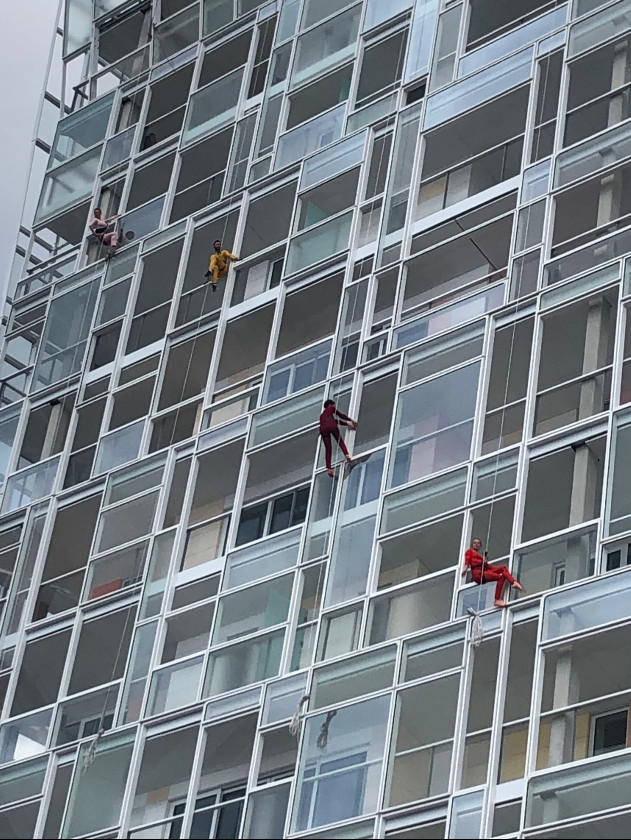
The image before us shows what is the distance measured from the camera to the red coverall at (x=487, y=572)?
1149 inches

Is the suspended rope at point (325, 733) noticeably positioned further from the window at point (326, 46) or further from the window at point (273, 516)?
the window at point (326, 46)

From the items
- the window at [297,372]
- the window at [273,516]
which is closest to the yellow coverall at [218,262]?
the window at [297,372]

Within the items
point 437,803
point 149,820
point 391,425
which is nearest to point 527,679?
point 437,803

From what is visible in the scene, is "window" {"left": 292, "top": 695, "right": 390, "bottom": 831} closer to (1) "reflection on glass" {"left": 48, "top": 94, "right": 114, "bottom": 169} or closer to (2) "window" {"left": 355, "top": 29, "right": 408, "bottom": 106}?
(2) "window" {"left": 355, "top": 29, "right": 408, "bottom": 106}

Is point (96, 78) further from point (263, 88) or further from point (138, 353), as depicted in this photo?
point (138, 353)

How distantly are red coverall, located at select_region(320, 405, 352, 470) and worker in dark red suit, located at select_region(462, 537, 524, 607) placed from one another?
4.23 metres

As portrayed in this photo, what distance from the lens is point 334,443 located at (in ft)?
111

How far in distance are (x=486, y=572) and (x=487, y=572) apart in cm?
2

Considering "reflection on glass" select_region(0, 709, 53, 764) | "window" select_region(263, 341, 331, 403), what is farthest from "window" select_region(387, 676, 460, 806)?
"reflection on glass" select_region(0, 709, 53, 764)

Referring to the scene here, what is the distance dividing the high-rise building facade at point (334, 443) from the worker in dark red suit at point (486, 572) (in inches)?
10.5

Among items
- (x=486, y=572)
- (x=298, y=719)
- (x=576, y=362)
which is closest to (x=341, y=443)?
(x=576, y=362)

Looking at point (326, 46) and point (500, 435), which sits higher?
point (326, 46)

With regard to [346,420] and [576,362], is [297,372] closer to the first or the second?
[346,420]

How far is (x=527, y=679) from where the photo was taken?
30.0 m
